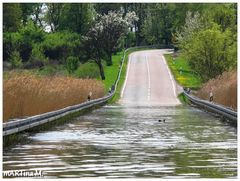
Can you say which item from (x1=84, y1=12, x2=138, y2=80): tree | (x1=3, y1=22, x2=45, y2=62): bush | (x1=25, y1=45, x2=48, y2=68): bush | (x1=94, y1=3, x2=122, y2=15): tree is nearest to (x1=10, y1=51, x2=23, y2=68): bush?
(x1=25, y1=45, x2=48, y2=68): bush

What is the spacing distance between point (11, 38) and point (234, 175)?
4079 inches

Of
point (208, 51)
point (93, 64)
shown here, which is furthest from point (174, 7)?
point (208, 51)

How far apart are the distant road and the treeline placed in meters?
4.13

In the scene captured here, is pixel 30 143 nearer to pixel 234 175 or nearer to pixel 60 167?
pixel 60 167

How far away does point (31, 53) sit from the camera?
359 ft

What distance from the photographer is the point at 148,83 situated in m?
78.5

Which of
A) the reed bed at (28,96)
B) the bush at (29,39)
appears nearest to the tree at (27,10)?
the bush at (29,39)

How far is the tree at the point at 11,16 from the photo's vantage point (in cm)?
12681

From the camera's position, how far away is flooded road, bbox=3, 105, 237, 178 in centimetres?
1211

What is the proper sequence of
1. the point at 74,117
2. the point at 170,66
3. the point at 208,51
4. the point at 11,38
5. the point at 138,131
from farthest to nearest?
the point at 11,38 < the point at 170,66 < the point at 208,51 < the point at 74,117 < the point at 138,131

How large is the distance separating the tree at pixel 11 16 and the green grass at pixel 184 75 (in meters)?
29.9

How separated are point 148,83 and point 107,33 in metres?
21.2

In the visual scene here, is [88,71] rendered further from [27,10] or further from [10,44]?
[27,10]

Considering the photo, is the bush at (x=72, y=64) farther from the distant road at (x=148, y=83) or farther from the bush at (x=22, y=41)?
the bush at (x=22, y=41)
